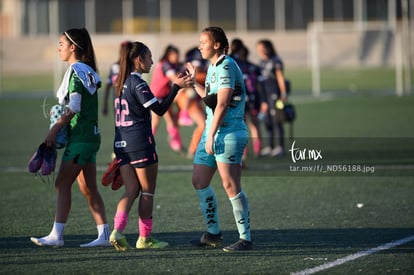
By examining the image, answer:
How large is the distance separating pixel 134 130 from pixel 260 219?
2443mm

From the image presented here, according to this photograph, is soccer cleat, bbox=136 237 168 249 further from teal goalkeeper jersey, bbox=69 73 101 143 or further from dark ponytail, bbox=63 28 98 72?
dark ponytail, bbox=63 28 98 72

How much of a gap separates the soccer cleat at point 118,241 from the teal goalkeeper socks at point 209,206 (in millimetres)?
818

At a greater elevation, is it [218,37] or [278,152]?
[218,37]

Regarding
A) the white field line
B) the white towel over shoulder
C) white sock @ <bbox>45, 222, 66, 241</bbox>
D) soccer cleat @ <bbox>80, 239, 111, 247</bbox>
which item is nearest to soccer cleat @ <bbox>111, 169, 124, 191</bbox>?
soccer cleat @ <bbox>80, 239, 111, 247</bbox>

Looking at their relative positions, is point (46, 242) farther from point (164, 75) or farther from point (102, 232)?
point (164, 75)

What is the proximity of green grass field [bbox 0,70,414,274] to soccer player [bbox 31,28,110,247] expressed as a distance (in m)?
0.38

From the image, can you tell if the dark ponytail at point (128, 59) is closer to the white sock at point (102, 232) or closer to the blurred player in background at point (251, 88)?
the white sock at point (102, 232)

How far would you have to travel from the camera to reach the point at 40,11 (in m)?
54.5

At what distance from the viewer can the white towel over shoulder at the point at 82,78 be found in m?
8.01

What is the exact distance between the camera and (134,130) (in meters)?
8.00

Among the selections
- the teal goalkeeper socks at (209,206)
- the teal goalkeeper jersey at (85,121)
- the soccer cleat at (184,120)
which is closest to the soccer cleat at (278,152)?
the soccer cleat at (184,120)

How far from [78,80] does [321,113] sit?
17853 millimetres

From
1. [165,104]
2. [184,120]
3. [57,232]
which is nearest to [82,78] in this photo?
[165,104]

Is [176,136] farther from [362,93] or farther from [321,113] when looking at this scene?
[362,93]
